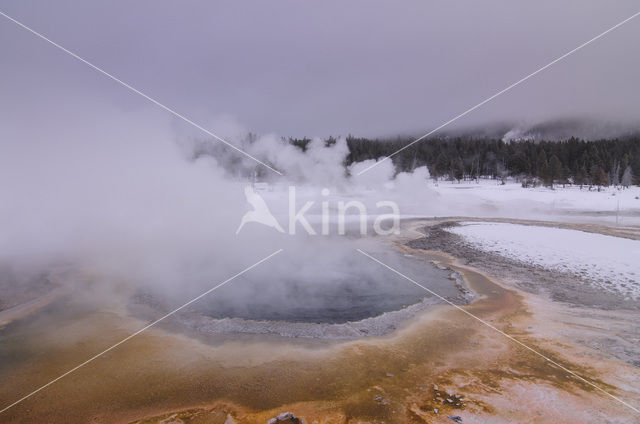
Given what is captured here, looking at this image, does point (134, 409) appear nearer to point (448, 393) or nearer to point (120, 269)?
point (448, 393)

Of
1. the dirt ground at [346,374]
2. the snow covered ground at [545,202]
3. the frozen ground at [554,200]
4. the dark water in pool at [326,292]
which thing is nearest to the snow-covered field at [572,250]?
the dirt ground at [346,374]

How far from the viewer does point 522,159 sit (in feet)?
205

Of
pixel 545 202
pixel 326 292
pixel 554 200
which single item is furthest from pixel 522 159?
pixel 326 292

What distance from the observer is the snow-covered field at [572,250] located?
11.0 metres

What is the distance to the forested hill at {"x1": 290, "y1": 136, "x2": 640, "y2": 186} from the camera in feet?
174

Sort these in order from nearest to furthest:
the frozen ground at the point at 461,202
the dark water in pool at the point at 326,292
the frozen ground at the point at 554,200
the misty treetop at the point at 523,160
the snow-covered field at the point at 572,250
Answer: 1. the dark water in pool at the point at 326,292
2. the snow-covered field at the point at 572,250
3. the frozen ground at the point at 461,202
4. the frozen ground at the point at 554,200
5. the misty treetop at the point at 523,160

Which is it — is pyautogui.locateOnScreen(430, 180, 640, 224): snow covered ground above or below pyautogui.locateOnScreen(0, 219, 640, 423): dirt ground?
above

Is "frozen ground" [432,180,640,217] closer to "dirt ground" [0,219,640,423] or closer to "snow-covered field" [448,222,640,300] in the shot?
"snow-covered field" [448,222,640,300]

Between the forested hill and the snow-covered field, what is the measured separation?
39041 millimetres

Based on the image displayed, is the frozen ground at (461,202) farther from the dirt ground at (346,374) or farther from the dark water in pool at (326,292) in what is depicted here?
the dirt ground at (346,374)

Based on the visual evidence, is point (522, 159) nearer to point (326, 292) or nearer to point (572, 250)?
point (572, 250)

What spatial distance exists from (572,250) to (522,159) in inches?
2250

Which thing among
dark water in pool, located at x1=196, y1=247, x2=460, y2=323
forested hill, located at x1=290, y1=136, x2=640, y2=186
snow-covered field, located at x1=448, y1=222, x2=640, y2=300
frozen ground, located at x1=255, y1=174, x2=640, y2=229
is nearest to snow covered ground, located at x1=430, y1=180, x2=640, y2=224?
frozen ground, located at x1=255, y1=174, x2=640, y2=229

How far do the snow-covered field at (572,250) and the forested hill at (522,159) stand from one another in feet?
128
